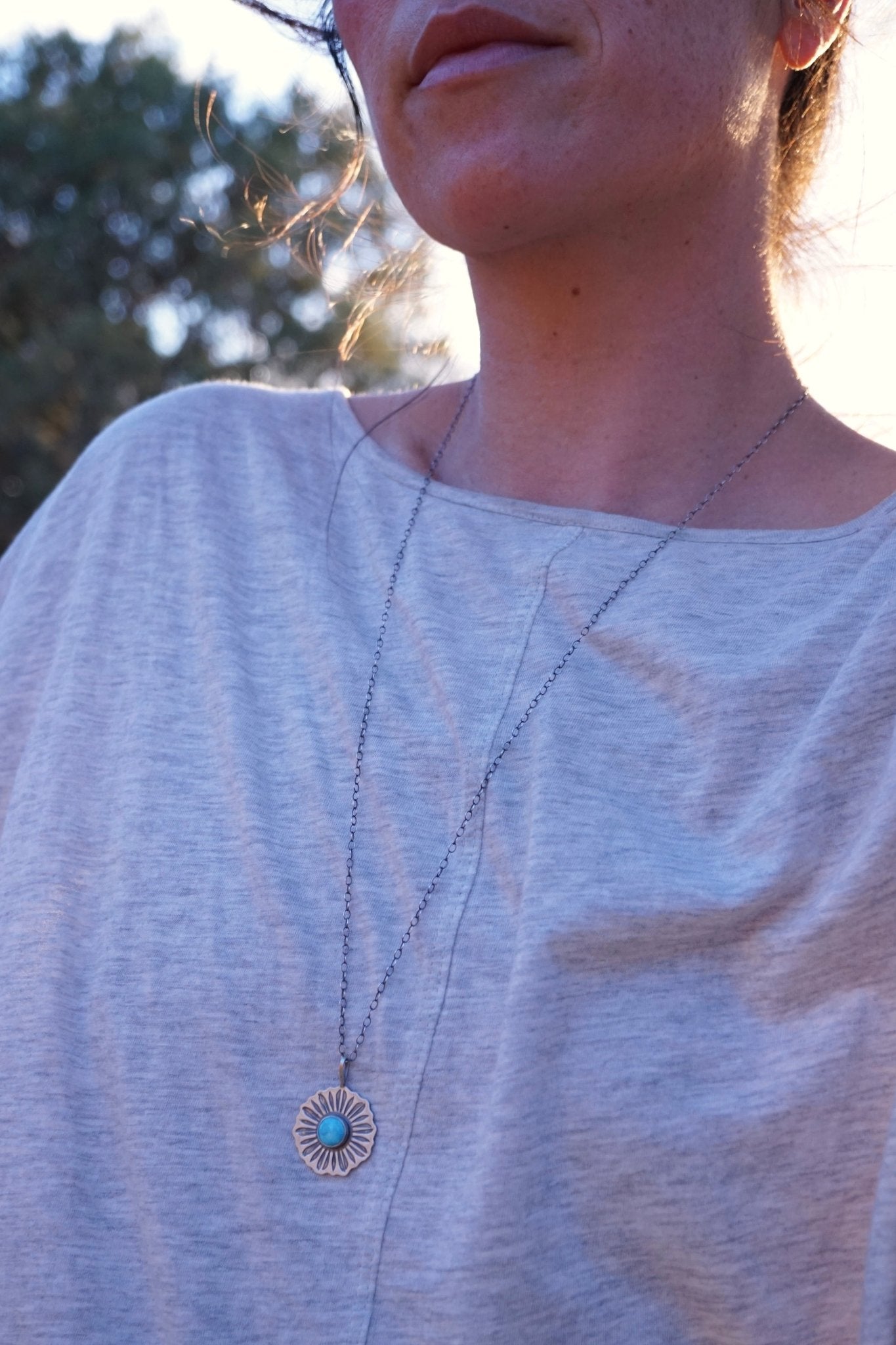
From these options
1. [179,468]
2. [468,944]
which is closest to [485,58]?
[179,468]

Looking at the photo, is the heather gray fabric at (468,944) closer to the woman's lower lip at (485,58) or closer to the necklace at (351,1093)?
the necklace at (351,1093)

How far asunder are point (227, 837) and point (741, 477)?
0.67m

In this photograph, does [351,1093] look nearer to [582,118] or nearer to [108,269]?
[582,118]

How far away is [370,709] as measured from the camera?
53.2 inches

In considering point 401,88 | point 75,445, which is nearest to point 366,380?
point 75,445

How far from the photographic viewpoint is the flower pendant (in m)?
1.10

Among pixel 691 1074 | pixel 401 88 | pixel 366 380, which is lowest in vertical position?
pixel 691 1074

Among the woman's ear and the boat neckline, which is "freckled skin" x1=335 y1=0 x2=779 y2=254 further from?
the boat neckline

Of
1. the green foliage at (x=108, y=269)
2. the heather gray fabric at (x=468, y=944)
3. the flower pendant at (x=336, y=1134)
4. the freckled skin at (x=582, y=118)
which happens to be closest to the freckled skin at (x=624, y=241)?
the freckled skin at (x=582, y=118)

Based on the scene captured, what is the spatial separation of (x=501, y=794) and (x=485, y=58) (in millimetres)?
730

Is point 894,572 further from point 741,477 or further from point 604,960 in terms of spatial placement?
point 604,960

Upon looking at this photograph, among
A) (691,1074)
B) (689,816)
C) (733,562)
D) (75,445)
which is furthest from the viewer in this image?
(75,445)

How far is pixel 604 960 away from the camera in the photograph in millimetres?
1115

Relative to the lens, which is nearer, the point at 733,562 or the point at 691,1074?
the point at 691,1074
